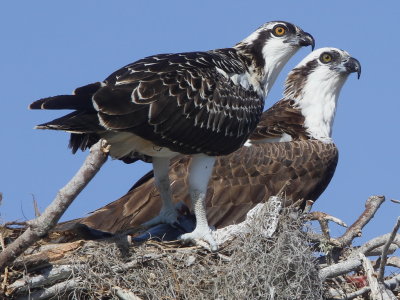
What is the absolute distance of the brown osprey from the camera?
32.4 ft

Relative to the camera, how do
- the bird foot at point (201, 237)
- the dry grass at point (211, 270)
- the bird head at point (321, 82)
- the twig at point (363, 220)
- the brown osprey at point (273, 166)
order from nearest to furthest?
the dry grass at point (211, 270) → the bird foot at point (201, 237) → the twig at point (363, 220) → the brown osprey at point (273, 166) → the bird head at point (321, 82)

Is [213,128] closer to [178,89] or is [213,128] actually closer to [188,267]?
[178,89]

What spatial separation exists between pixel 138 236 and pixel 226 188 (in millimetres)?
2049

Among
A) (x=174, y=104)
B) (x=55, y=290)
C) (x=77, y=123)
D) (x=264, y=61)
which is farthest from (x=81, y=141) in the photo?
(x=264, y=61)

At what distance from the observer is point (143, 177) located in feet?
33.9

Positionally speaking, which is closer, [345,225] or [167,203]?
[345,225]

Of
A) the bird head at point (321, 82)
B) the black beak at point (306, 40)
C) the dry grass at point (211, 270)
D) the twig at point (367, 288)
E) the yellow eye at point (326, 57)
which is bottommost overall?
the twig at point (367, 288)

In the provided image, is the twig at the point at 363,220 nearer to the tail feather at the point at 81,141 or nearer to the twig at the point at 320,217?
the twig at the point at 320,217

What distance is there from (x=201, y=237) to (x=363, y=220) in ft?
4.52

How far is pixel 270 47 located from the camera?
9031mm

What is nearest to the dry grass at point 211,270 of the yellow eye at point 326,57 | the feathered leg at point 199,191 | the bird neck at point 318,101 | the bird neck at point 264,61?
the feathered leg at point 199,191

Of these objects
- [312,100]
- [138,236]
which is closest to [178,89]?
[138,236]

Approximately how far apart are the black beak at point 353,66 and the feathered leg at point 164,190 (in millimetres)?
3289

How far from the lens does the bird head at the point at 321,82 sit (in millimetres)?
11180
